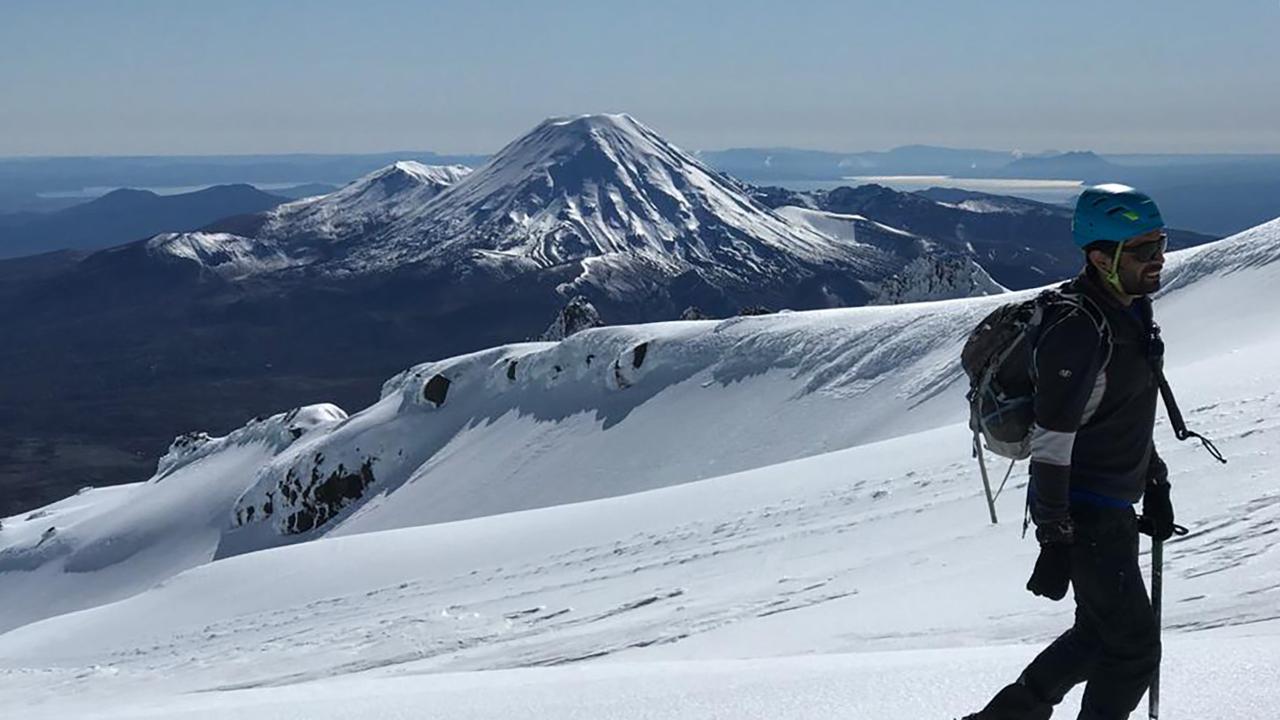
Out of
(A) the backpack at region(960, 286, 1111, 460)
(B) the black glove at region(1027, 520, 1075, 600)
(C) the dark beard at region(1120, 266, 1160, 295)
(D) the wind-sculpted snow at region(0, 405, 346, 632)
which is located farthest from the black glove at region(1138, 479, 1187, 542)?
(D) the wind-sculpted snow at region(0, 405, 346, 632)

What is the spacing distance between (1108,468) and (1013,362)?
0.63 metres

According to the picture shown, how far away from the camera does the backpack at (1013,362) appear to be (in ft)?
15.0

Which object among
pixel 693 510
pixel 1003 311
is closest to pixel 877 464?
pixel 693 510

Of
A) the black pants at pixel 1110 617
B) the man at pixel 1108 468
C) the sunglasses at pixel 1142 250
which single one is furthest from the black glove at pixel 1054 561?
the sunglasses at pixel 1142 250

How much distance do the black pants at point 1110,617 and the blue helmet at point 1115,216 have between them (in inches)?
47.9

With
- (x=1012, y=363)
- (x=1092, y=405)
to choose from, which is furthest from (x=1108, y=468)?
(x=1012, y=363)

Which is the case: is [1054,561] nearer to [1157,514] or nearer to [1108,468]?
[1108,468]

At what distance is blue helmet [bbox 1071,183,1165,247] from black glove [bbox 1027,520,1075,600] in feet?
4.14

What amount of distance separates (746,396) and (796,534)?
80.1 feet

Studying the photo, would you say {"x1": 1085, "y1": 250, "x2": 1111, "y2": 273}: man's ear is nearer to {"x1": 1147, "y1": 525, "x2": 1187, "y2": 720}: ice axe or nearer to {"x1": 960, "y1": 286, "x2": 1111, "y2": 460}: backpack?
{"x1": 960, "y1": 286, "x2": 1111, "y2": 460}: backpack

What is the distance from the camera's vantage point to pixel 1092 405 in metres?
4.61

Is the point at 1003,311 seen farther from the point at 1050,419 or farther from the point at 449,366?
the point at 449,366

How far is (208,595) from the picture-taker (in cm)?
2338

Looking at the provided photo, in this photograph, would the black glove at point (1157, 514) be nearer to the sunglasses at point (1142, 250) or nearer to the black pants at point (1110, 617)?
the black pants at point (1110, 617)
